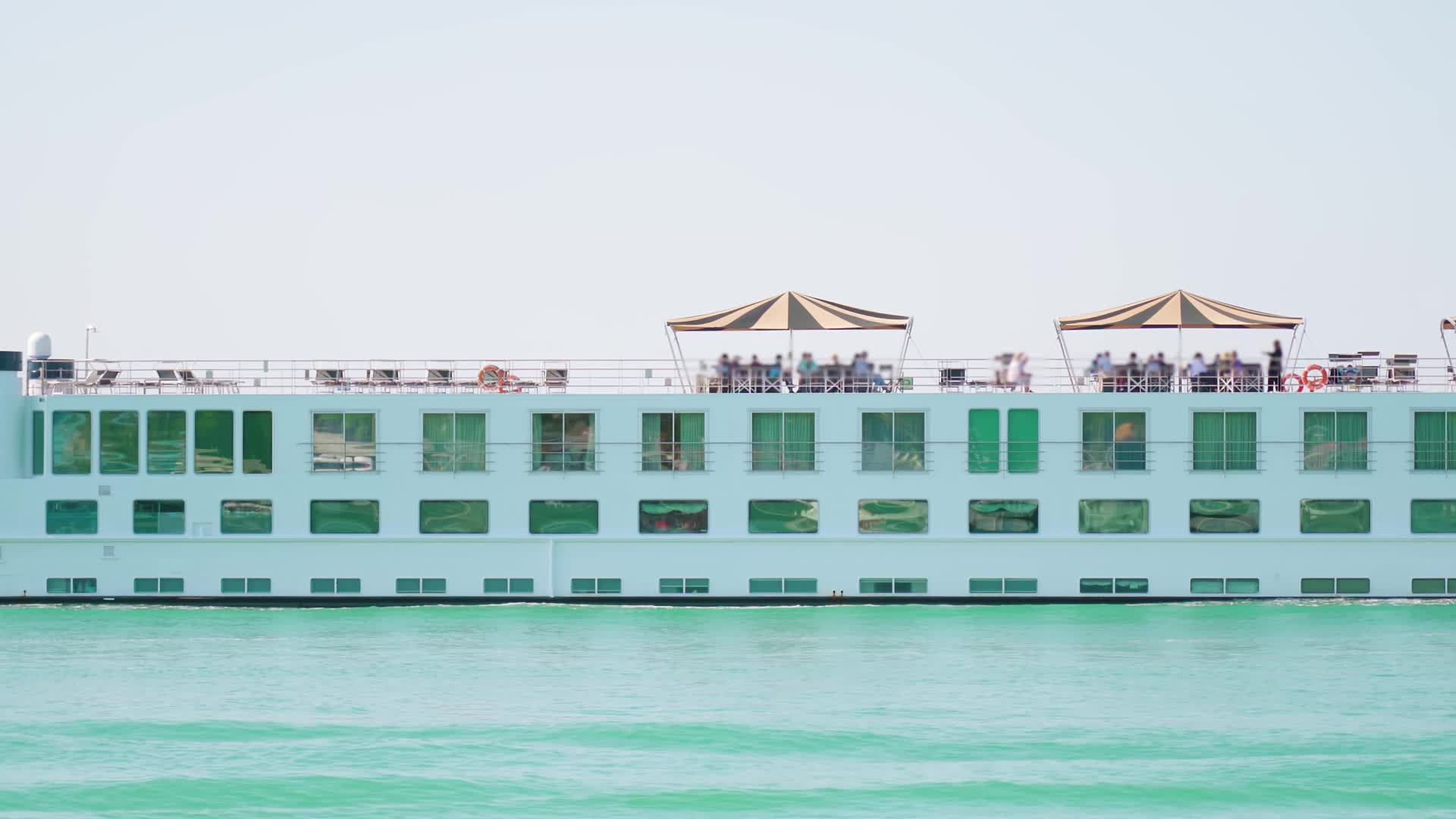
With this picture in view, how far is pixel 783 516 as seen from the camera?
3431 centimetres

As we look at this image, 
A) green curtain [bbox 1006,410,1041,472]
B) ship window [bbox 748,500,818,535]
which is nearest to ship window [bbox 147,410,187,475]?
ship window [bbox 748,500,818,535]

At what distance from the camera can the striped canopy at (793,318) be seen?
35.5 m

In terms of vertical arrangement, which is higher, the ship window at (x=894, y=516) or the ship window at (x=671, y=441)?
the ship window at (x=671, y=441)

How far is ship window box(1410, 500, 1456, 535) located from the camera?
34.6 m

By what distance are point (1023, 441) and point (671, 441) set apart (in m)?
6.17

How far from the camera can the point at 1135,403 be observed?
3462 cm

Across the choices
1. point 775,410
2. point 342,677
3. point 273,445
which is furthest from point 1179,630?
point 273,445

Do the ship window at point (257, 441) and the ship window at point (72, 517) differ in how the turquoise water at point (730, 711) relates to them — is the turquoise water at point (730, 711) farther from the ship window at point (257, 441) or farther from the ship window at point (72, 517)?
the ship window at point (257, 441)

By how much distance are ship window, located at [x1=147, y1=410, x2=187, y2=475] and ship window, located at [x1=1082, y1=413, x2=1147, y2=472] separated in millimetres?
15947

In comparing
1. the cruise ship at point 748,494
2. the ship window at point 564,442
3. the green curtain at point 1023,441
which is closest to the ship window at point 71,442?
the cruise ship at point 748,494

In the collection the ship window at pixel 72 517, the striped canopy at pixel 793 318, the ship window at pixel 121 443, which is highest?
the striped canopy at pixel 793 318

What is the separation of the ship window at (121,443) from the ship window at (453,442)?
5.12 metres

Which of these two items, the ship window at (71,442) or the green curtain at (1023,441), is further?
the ship window at (71,442)

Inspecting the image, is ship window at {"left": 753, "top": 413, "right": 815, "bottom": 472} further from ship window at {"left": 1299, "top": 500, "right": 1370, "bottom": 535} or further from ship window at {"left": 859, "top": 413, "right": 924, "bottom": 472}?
ship window at {"left": 1299, "top": 500, "right": 1370, "bottom": 535}
